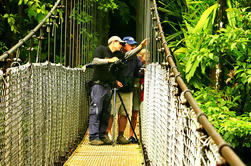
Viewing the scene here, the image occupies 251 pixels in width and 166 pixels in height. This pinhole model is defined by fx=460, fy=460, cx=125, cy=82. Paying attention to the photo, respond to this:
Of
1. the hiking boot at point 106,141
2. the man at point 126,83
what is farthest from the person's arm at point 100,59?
the hiking boot at point 106,141

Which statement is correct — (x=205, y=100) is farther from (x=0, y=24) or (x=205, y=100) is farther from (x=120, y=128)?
(x=0, y=24)

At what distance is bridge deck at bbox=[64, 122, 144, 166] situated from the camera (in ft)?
12.7

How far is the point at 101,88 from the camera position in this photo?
471 centimetres

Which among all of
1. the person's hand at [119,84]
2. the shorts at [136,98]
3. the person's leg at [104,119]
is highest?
the person's hand at [119,84]

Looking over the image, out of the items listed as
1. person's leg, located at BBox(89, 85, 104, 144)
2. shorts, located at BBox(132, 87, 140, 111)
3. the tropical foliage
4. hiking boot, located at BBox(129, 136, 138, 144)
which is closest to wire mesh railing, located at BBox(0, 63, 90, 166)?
person's leg, located at BBox(89, 85, 104, 144)

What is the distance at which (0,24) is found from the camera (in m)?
5.83

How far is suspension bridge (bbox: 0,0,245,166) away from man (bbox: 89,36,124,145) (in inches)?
6.5

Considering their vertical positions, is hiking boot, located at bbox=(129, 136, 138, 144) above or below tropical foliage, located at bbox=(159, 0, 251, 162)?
below

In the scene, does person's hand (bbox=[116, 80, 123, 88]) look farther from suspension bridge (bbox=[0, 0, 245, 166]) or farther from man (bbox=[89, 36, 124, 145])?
suspension bridge (bbox=[0, 0, 245, 166])

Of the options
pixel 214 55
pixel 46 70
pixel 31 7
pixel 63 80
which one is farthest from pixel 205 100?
pixel 31 7

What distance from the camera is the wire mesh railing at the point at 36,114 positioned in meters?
1.98

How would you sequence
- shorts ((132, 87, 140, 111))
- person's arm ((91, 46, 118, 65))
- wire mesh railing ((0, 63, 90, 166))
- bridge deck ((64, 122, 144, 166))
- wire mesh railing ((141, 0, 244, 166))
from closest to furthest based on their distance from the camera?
1. wire mesh railing ((141, 0, 244, 166))
2. wire mesh railing ((0, 63, 90, 166))
3. bridge deck ((64, 122, 144, 166))
4. person's arm ((91, 46, 118, 65))
5. shorts ((132, 87, 140, 111))

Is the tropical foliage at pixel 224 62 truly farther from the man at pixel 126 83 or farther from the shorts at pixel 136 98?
the shorts at pixel 136 98

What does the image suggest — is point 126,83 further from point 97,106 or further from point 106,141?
point 106,141
